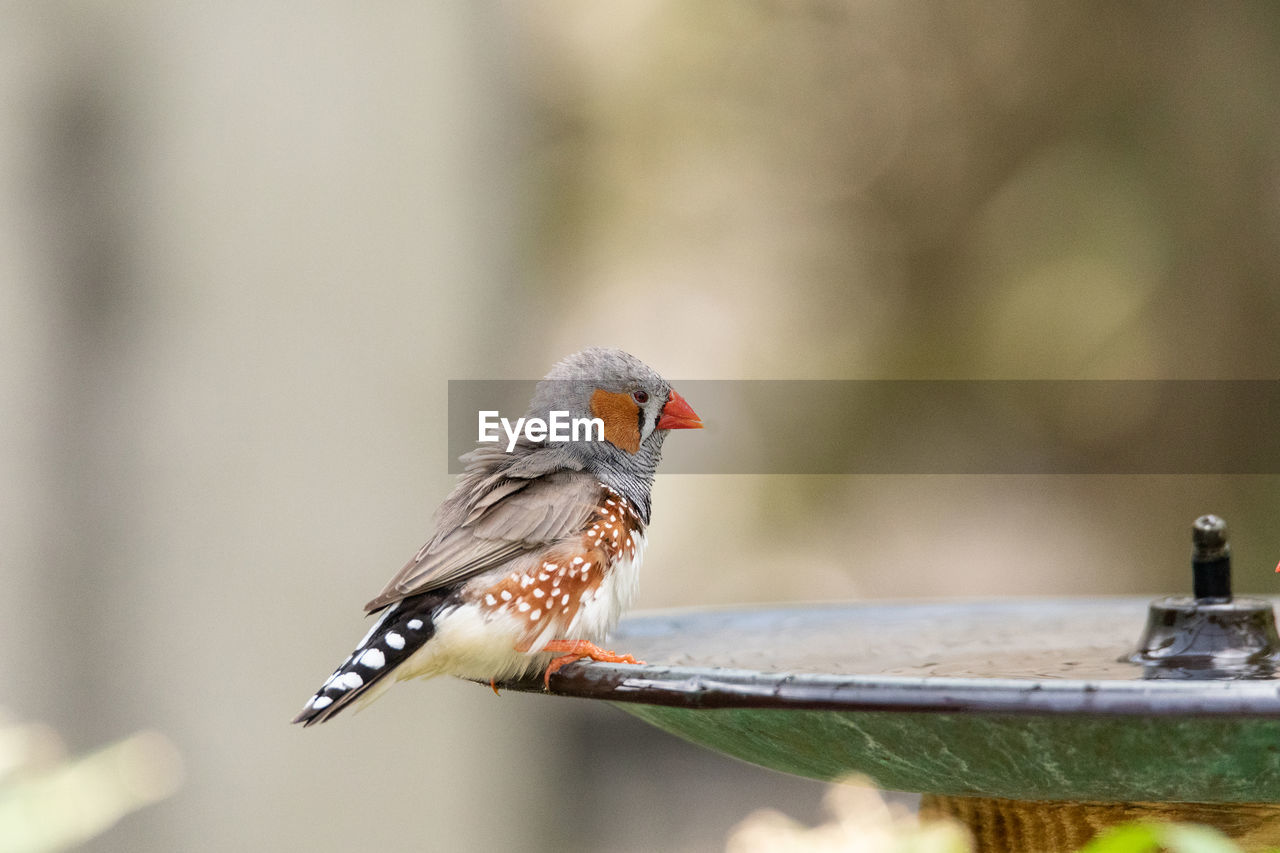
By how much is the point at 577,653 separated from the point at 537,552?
0.13 meters

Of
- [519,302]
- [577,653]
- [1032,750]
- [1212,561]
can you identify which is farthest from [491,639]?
[519,302]

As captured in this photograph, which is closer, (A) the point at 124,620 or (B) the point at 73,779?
(B) the point at 73,779

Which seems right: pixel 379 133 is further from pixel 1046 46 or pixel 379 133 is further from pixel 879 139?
pixel 1046 46

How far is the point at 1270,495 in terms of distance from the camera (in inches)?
171

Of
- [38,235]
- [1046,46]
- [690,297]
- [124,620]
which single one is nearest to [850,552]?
[690,297]

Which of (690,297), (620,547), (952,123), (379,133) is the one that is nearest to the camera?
(620,547)

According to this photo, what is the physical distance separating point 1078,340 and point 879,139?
0.89 metres

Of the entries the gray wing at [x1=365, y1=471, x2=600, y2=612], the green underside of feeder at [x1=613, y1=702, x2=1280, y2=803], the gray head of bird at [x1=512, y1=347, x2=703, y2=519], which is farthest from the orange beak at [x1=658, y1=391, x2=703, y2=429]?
the green underside of feeder at [x1=613, y1=702, x2=1280, y2=803]

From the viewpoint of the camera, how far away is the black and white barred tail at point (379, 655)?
1.33 m

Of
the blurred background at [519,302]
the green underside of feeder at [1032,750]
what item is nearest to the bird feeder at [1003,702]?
the green underside of feeder at [1032,750]
